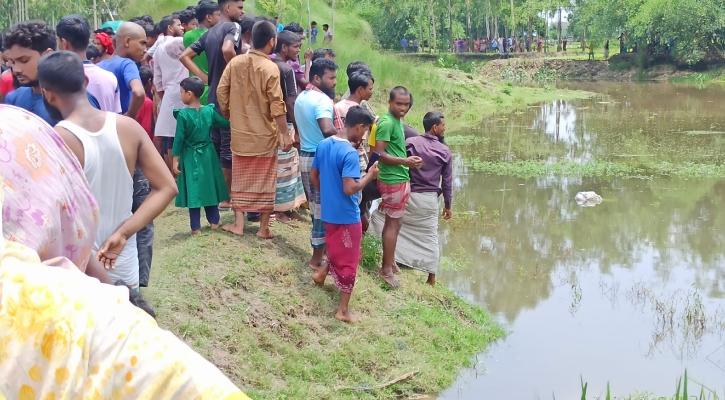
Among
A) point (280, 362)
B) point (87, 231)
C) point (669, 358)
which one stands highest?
point (87, 231)

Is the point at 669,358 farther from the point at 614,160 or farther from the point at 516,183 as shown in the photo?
the point at 614,160

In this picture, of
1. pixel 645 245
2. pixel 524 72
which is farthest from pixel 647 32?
pixel 645 245

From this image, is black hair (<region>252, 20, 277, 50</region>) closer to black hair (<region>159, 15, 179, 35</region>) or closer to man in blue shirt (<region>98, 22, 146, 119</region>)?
man in blue shirt (<region>98, 22, 146, 119</region>)

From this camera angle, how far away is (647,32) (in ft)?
123

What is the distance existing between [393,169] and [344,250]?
3.59ft

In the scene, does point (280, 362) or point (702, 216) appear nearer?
point (280, 362)

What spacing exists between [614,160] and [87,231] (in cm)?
1326

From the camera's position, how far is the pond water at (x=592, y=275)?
224 inches

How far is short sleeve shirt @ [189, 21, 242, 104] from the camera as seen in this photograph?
20.3 ft

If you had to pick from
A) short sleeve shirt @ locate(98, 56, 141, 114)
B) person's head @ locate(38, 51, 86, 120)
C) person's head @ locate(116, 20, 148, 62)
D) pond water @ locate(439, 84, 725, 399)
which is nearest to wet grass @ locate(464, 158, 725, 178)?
pond water @ locate(439, 84, 725, 399)

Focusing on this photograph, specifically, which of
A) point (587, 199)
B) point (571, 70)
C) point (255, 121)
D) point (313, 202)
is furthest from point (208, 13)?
point (571, 70)

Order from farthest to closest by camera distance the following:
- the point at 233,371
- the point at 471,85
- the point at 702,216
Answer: the point at 471,85
the point at 702,216
the point at 233,371

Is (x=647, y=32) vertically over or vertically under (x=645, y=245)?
over

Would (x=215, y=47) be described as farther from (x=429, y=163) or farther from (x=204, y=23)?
(x=429, y=163)
